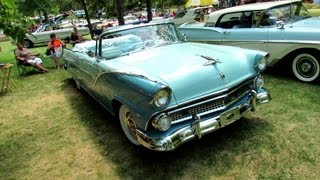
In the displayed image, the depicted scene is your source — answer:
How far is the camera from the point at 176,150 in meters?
4.14

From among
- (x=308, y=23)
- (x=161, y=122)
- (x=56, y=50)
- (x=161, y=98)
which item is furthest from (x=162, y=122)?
(x=56, y=50)

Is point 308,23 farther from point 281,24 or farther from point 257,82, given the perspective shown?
point 257,82

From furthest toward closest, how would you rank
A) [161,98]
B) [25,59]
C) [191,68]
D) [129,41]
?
[25,59] < [129,41] < [191,68] < [161,98]

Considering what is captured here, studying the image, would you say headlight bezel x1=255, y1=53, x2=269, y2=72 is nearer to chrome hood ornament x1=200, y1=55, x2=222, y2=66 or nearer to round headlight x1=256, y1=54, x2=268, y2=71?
round headlight x1=256, y1=54, x2=268, y2=71

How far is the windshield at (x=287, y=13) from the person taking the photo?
6.64 meters

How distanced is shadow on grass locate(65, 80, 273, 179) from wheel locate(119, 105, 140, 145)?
128mm

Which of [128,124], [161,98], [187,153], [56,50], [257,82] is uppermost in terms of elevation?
[161,98]

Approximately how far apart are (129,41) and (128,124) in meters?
1.37

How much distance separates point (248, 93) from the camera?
4281 millimetres

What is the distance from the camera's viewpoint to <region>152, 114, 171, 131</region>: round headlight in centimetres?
351

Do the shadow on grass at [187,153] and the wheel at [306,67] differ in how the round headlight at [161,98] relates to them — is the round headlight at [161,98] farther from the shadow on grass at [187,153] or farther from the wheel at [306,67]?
the wheel at [306,67]

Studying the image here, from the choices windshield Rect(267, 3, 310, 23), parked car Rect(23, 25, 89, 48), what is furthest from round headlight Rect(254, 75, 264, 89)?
parked car Rect(23, 25, 89, 48)

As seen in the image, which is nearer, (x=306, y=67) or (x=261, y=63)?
(x=261, y=63)

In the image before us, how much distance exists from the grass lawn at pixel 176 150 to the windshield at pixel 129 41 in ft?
3.65
